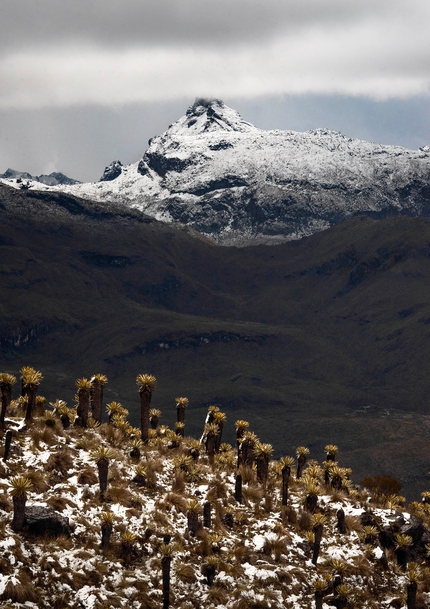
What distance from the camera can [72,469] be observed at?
192ft

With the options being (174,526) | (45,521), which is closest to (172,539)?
(174,526)

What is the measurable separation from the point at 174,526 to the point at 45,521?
9.96 metres

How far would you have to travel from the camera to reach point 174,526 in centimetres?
5731

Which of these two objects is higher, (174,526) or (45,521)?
(45,521)

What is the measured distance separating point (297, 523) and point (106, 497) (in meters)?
14.9

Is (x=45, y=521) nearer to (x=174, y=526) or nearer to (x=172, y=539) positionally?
(x=172, y=539)

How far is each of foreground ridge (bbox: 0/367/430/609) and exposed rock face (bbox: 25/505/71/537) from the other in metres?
0.08

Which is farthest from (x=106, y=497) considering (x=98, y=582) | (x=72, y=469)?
(x=98, y=582)

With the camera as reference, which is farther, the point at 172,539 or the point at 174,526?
the point at 174,526

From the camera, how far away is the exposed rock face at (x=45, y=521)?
2019 inches

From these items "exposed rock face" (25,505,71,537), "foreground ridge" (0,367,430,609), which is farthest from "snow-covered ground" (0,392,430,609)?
"exposed rock face" (25,505,71,537)

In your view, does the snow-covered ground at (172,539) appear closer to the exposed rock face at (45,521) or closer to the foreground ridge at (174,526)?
the foreground ridge at (174,526)

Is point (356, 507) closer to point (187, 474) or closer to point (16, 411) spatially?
point (187, 474)

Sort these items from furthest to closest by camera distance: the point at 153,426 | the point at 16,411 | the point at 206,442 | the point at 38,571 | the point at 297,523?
1. the point at 153,426
2. the point at 206,442
3. the point at 16,411
4. the point at 297,523
5. the point at 38,571
